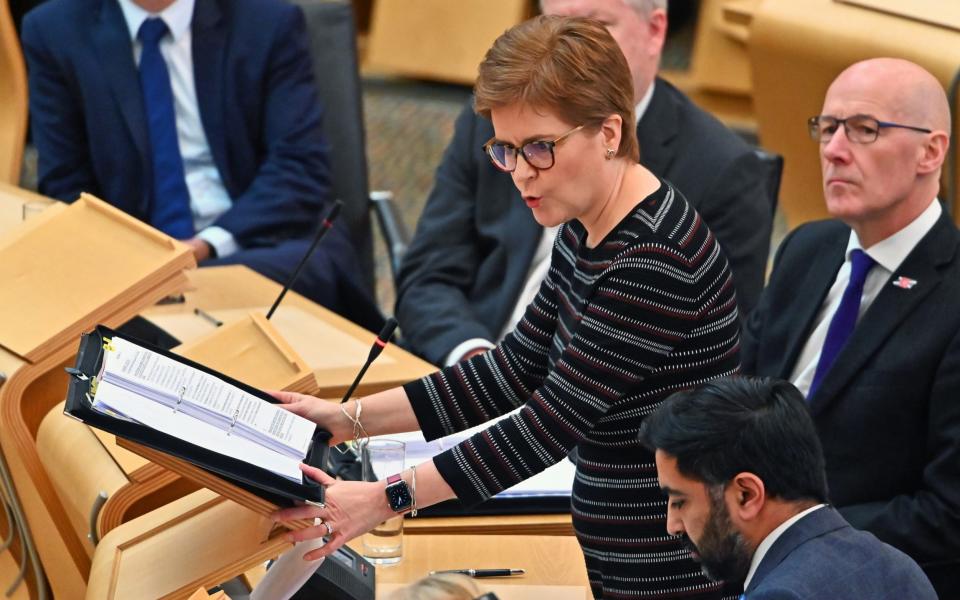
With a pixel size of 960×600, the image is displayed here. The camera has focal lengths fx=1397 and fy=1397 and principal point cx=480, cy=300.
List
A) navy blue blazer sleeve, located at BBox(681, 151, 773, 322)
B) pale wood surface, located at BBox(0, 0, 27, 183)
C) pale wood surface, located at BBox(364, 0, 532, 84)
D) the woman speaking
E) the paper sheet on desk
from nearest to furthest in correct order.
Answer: the woman speaking < the paper sheet on desk < navy blue blazer sleeve, located at BBox(681, 151, 773, 322) < pale wood surface, located at BBox(0, 0, 27, 183) < pale wood surface, located at BBox(364, 0, 532, 84)

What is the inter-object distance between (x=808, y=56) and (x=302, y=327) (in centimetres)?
183

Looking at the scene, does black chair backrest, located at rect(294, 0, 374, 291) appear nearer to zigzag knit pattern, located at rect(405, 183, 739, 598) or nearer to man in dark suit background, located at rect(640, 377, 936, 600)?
zigzag knit pattern, located at rect(405, 183, 739, 598)

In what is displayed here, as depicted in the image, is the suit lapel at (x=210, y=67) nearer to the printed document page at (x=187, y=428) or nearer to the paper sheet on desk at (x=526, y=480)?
the paper sheet on desk at (x=526, y=480)

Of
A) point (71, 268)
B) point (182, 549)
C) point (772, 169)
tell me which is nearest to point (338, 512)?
point (182, 549)

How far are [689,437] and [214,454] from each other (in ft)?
1.73

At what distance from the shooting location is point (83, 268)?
82.0 inches

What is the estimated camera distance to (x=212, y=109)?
3.35m

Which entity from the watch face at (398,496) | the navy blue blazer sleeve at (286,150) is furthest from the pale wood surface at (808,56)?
the watch face at (398,496)

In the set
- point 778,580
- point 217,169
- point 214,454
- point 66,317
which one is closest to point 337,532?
point 214,454

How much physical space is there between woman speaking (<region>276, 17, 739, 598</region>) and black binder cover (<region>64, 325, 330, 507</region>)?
0.07 meters

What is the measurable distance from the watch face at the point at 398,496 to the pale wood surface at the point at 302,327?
563 mm

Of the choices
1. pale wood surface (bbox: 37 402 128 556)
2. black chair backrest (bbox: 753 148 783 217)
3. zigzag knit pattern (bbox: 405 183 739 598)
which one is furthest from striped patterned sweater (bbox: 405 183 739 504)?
black chair backrest (bbox: 753 148 783 217)

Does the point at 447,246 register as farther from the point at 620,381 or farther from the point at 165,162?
the point at 620,381

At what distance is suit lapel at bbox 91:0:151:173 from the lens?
10.8ft
